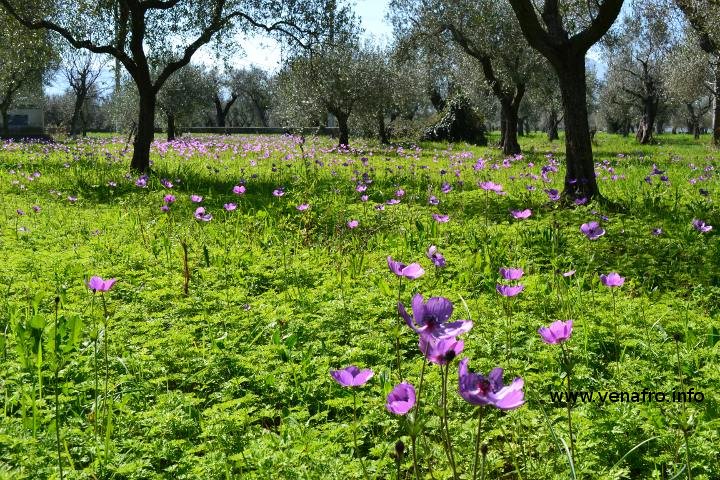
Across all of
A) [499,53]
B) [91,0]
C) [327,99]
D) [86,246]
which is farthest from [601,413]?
[327,99]

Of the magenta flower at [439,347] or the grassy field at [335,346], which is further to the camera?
the grassy field at [335,346]

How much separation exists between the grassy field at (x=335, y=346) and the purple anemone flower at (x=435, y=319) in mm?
123

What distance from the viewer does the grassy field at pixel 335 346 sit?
2398 millimetres

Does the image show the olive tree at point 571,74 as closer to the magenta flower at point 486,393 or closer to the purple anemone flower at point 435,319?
the purple anemone flower at point 435,319

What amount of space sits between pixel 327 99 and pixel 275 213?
16.4 metres

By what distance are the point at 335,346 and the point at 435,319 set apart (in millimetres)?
2008

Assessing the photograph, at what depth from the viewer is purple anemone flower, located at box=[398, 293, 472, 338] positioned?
1.57 metres

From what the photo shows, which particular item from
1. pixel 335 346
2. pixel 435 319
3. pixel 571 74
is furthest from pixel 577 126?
pixel 435 319

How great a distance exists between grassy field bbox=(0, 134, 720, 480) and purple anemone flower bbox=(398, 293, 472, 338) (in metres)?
0.12

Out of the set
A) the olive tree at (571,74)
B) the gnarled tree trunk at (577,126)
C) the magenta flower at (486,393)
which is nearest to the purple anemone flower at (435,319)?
the magenta flower at (486,393)

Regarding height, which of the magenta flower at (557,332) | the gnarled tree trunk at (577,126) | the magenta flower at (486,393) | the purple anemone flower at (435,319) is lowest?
the magenta flower at (486,393)

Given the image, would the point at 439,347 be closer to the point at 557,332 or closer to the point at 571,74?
the point at 557,332

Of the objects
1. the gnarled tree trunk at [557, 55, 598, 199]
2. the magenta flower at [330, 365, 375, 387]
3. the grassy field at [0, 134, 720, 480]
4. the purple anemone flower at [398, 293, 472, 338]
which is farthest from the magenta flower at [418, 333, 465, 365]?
the gnarled tree trunk at [557, 55, 598, 199]

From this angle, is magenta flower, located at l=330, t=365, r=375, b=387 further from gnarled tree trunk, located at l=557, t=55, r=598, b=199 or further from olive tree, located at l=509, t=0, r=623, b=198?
gnarled tree trunk, located at l=557, t=55, r=598, b=199
